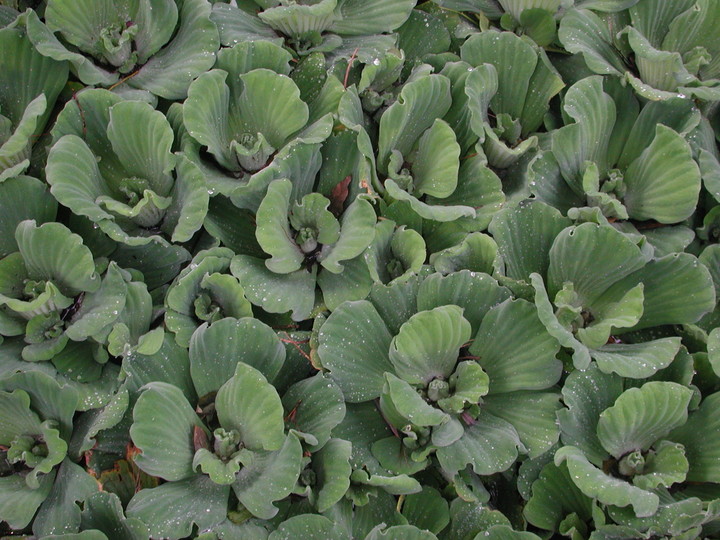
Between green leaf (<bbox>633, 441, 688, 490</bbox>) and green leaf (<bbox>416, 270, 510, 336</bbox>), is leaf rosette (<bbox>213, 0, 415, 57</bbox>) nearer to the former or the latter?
green leaf (<bbox>416, 270, 510, 336</bbox>)

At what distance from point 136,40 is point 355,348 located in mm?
670

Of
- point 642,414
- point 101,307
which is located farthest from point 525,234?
point 101,307

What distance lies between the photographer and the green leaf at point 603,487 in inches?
35.8

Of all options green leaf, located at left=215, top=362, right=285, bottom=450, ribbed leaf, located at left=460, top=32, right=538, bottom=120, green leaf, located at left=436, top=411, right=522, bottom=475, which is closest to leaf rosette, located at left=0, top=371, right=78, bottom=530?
green leaf, located at left=215, top=362, right=285, bottom=450

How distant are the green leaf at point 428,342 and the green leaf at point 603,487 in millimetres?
215

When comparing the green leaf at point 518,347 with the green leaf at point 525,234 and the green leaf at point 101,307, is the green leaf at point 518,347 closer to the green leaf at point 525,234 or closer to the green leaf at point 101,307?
the green leaf at point 525,234

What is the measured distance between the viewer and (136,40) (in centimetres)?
118

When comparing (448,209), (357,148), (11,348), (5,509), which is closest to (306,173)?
(357,148)

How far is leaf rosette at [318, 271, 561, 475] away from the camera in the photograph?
98 cm

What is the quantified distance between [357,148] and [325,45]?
23 centimetres

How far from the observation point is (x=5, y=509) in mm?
920

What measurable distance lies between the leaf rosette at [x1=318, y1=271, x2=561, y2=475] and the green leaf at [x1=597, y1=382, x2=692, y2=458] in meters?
0.08

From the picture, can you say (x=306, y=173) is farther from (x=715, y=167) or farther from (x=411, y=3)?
(x=715, y=167)

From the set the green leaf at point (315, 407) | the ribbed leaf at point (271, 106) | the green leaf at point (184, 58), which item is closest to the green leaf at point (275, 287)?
the green leaf at point (315, 407)
